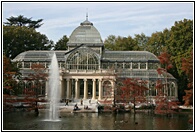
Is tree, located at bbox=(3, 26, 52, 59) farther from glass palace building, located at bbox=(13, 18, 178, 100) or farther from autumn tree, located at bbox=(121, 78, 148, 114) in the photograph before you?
autumn tree, located at bbox=(121, 78, 148, 114)

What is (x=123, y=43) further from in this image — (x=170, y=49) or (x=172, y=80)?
(x=172, y=80)

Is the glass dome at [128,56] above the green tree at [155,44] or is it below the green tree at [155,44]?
below

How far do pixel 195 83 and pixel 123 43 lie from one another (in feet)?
182

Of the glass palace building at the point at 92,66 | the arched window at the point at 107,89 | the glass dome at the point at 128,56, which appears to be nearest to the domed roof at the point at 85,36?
the glass palace building at the point at 92,66

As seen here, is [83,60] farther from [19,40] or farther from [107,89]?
[19,40]

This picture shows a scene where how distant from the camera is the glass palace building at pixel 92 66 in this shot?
57.5 meters

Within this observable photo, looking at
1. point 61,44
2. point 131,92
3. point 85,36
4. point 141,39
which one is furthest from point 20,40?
point 131,92

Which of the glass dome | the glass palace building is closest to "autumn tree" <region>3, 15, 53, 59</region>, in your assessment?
the glass palace building

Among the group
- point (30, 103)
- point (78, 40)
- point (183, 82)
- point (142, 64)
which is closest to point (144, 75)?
point (142, 64)

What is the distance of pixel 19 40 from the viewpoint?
73.5 m

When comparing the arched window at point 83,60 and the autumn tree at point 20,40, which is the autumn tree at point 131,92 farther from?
the autumn tree at point 20,40

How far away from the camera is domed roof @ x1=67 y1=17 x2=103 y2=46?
6320 centimetres

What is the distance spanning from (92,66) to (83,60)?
77.8 inches

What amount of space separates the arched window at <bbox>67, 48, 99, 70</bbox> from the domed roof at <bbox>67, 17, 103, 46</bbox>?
3113 millimetres
